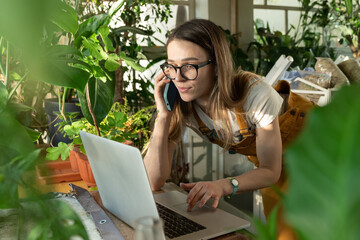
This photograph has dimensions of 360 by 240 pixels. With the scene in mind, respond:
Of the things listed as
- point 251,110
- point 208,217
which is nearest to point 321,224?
point 208,217

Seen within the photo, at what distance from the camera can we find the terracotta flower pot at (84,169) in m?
1.52

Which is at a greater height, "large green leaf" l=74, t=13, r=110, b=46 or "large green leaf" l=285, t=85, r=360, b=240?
"large green leaf" l=74, t=13, r=110, b=46

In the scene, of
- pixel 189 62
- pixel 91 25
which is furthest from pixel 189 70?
pixel 91 25

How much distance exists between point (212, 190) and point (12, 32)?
115 centimetres

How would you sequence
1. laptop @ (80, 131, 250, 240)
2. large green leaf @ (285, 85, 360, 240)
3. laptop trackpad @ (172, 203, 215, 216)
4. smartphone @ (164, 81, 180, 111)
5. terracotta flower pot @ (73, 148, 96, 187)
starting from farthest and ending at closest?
smartphone @ (164, 81, 180, 111) < terracotta flower pot @ (73, 148, 96, 187) < laptop trackpad @ (172, 203, 215, 216) < laptop @ (80, 131, 250, 240) < large green leaf @ (285, 85, 360, 240)

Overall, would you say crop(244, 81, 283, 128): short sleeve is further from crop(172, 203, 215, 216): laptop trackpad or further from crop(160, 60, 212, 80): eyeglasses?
crop(172, 203, 215, 216): laptop trackpad

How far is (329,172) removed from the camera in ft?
0.52

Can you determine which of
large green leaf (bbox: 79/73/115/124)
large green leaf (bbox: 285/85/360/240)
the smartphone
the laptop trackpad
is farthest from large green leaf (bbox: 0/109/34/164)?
the smartphone

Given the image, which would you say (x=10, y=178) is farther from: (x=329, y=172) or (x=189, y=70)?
(x=189, y=70)

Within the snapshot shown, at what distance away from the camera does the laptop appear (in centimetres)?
91

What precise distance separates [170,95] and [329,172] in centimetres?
157

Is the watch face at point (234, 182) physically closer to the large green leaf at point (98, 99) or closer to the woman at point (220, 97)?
the woman at point (220, 97)

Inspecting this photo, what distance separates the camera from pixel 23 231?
0.25 meters

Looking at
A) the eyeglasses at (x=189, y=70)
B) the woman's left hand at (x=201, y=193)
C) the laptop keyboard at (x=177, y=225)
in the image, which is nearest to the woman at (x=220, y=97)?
the eyeglasses at (x=189, y=70)
